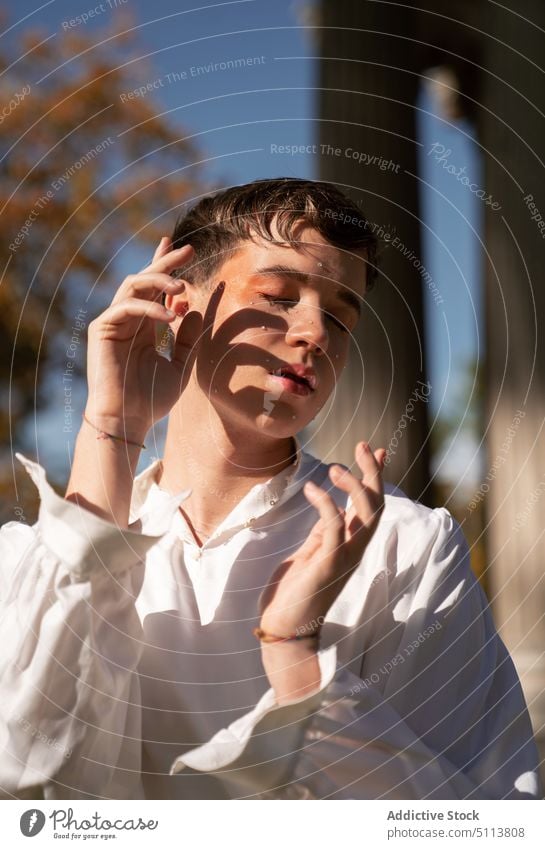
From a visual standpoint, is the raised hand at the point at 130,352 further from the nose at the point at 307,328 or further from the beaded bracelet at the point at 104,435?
the nose at the point at 307,328

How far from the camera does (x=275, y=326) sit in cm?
74

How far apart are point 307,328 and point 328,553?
0.22m

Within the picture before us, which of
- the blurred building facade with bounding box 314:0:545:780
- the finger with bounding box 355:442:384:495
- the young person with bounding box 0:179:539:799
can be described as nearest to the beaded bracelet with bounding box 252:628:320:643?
the young person with bounding box 0:179:539:799

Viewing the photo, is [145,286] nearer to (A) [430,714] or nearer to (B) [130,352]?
(B) [130,352]

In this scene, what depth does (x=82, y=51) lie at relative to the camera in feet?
4.08

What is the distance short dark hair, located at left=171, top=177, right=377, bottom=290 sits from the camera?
2.38ft

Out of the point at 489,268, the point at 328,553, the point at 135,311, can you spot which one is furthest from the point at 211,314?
the point at 489,268

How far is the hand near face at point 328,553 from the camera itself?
1.90 ft

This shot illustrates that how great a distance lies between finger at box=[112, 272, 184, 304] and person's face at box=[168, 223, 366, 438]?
0.11 m
